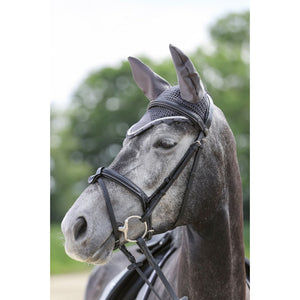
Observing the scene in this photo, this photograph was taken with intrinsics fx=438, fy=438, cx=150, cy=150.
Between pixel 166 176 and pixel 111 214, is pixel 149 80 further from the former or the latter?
pixel 111 214

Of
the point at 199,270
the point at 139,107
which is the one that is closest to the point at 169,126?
the point at 199,270

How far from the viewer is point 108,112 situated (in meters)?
28.3

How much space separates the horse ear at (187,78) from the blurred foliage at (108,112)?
70.0ft

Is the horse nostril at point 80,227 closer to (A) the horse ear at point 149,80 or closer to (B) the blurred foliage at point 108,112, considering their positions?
(A) the horse ear at point 149,80

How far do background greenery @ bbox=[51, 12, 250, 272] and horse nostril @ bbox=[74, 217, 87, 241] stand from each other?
21.4 m

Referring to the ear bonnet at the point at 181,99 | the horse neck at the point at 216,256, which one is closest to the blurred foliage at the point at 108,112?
the horse neck at the point at 216,256

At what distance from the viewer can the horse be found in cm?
200

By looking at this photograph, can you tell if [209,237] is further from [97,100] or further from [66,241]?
[97,100]

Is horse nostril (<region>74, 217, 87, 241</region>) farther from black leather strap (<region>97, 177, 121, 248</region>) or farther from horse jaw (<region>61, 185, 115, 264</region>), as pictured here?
black leather strap (<region>97, 177, 121, 248</region>)

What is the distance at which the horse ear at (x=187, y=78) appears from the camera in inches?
82.1

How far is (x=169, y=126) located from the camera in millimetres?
2143

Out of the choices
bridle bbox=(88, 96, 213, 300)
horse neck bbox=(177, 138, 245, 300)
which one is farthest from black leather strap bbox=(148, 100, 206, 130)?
horse neck bbox=(177, 138, 245, 300)

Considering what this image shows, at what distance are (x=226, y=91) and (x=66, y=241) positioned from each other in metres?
25.9

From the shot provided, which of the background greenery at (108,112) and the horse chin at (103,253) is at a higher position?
the background greenery at (108,112)
